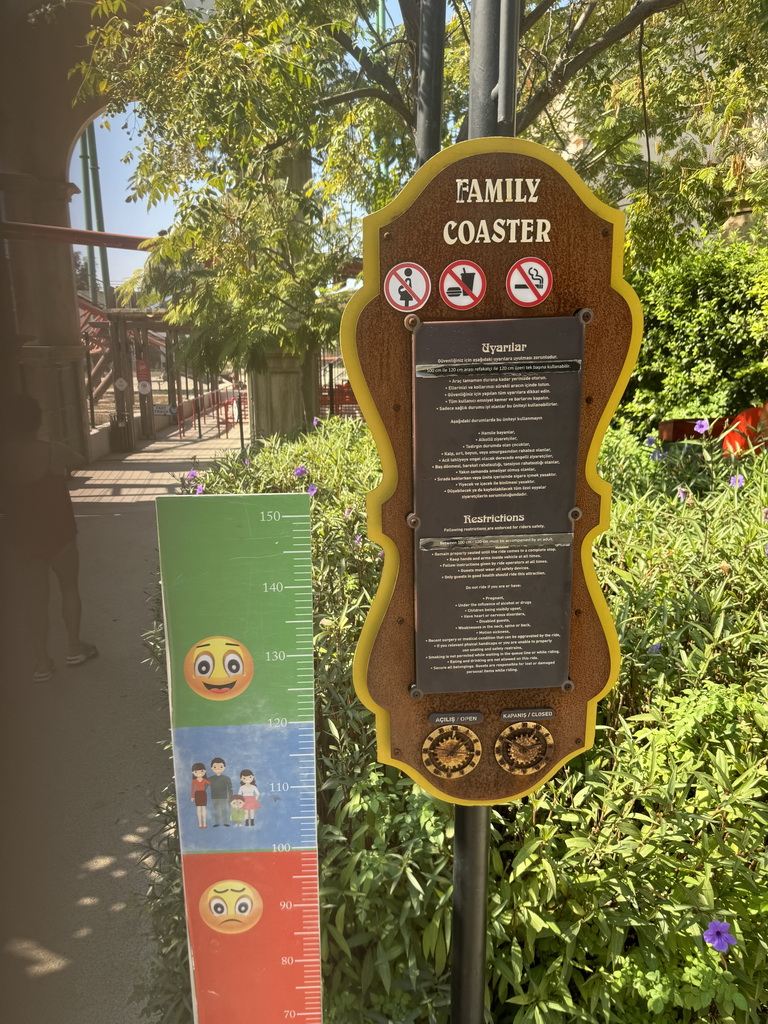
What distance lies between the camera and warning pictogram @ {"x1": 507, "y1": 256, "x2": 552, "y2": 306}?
1.46 m

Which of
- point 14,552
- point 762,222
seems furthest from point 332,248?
point 762,222

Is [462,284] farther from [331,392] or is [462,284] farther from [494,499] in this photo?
[331,392]

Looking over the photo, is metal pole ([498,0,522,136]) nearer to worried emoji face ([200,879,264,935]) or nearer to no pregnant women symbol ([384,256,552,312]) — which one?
no pregnant women symbol ([384,256,552,312])

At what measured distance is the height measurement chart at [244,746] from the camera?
5.48 ft

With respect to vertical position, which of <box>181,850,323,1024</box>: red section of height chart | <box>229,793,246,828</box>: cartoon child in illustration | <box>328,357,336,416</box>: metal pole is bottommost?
<box>181,850,323,1024</box>: red section of height chart

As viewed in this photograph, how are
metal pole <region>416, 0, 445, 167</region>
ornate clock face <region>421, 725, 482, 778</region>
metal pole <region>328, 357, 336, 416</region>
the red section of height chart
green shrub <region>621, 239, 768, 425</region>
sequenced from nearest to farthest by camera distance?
ornate clock face <region>421, 725, 482, 778</region>
the red section of height chart
metal pole <region>416, 0, 445, 167</region>
metal pole <region>328, 357, 336, 416</region>
green shrub <region>621, 239, 768, 425</region>

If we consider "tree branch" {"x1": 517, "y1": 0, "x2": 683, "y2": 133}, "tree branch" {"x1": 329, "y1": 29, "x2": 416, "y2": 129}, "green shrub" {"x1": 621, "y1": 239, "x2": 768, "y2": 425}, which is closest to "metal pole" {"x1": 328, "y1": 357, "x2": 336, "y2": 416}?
"tree branch" {"x1": 329, "y1": 29, "x2": 416, "y2": 129}

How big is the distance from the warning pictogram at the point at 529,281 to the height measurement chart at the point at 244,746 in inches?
→ 25.5

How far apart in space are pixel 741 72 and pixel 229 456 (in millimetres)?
4110

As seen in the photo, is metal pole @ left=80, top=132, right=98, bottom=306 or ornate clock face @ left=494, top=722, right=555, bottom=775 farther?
metal pole @ left=80, top=132, right=98, bottom=306

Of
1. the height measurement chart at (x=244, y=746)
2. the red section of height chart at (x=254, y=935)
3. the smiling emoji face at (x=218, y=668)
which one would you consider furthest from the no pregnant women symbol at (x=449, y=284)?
the red section of height chart at (x=254, y=935)

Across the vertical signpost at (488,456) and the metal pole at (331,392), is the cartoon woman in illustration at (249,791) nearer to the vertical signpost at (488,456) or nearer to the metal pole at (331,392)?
the vertical signpost at (488,456)

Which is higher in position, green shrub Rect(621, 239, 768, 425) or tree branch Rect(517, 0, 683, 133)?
tree branch Rect(517, 0, 683, 133)

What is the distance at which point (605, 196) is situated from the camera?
4.87 m
